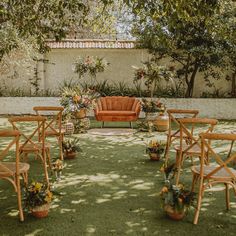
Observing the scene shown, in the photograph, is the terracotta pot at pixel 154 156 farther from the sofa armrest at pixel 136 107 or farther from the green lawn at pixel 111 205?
the sofa armrest at pixel 136 107

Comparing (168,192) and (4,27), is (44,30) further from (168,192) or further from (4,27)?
(4,27)

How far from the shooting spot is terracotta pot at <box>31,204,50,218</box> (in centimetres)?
444

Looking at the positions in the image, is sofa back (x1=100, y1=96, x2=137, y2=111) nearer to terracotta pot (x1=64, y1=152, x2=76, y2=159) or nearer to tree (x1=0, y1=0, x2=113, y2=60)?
terracotta pot (x1=64, y1=152, x2=76, y2=159)

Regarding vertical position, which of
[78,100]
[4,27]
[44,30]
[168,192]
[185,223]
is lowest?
[185,223]

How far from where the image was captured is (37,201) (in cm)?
446

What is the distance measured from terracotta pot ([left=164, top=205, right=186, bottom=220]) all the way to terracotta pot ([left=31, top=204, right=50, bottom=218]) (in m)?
1.43

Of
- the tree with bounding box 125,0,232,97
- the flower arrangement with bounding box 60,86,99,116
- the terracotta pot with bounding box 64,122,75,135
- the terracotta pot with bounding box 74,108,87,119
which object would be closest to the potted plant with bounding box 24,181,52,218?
the terracotta pot with bounding box 64,122,75,135

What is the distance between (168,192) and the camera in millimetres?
4488

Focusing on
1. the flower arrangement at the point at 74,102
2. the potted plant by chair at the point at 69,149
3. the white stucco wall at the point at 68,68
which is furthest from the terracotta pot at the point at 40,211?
the white stucco wall at the point at 68,68

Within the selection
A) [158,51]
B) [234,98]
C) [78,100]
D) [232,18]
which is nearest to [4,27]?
[78,100]

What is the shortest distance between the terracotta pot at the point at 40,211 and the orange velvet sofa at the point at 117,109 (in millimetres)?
7800

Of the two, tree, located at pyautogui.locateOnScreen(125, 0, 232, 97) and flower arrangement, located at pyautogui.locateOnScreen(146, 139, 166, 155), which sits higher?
tree, located at pyautogui.locateOnScreen(125, 0, 232, 97)

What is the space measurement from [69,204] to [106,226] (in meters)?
0.88

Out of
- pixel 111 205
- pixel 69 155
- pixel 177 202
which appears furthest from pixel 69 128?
pixel 177 202
